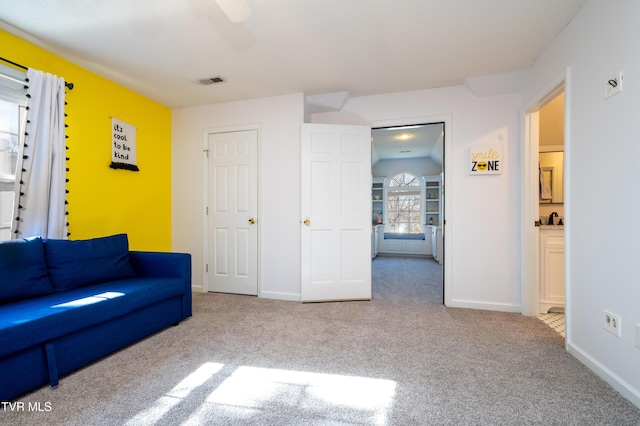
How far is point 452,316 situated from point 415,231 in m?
4.84

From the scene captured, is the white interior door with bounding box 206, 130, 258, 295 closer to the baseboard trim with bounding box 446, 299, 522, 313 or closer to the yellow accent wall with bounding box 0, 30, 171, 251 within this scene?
the yellow accent wall with bounding box 0, 30, 171, 251

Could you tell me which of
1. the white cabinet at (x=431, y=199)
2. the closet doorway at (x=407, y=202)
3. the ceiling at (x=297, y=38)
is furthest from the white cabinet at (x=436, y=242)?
the ceiling at (x=297, y=38)

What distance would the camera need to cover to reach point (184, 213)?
398 centimetres

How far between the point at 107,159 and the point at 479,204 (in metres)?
4.08

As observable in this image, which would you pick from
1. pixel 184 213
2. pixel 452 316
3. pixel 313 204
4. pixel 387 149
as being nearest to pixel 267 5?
pixel 313 204

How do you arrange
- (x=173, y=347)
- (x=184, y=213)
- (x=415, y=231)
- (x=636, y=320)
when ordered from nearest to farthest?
(x=636, y=320) → (x=173, y=347) → (x=184, y=213) → (x=415, y=231)

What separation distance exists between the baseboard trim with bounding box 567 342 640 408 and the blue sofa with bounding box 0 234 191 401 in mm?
3158

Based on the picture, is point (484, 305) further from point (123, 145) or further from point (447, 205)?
point (123, 145)

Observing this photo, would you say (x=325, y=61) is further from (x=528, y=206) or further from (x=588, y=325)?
(x=588, y=325)

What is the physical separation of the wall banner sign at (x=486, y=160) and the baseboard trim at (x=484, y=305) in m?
1.42

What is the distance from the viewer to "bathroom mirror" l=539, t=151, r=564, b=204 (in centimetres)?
353

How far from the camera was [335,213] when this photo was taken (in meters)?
3.49

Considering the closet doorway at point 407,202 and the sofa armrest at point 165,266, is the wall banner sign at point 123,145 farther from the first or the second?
the closet doorway at point 407,202

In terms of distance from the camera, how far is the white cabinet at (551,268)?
2994 mm
